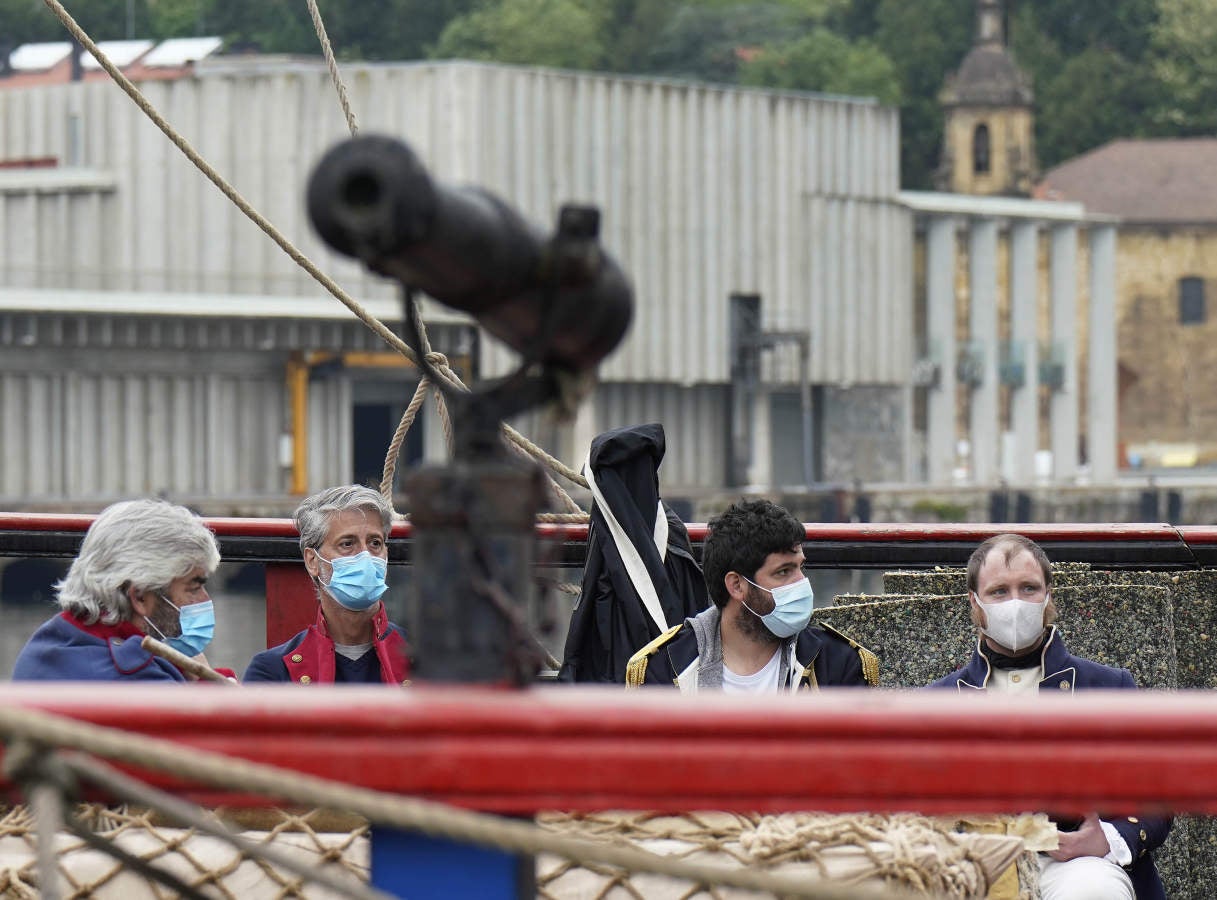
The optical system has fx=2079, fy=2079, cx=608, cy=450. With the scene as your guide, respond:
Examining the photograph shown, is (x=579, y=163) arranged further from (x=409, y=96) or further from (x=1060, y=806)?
(x=1060, y=806)

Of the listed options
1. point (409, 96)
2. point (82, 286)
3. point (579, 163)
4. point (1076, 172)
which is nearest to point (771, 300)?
point (579, 163)

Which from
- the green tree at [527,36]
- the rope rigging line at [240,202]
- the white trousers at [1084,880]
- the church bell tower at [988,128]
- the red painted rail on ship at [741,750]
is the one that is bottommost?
the white trousers at [1084,880]

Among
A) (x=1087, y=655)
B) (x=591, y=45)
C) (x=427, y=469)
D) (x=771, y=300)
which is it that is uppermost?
(x=591, y=45)

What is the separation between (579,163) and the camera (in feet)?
117

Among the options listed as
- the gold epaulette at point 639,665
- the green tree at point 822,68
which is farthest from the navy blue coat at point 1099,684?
the green tree at point 822,68

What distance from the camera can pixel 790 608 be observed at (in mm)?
4094

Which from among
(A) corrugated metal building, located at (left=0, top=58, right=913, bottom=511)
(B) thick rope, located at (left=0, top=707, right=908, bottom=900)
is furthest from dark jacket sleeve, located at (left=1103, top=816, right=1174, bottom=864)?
(A) corrugated metal building, located at (left=0, top=58, right=913, bottom=511)

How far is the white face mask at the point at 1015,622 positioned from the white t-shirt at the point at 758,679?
0.46m

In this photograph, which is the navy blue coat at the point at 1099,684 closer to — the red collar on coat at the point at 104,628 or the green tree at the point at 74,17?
the red collar on coat at the point at 104,628

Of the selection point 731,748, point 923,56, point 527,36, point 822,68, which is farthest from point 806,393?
point 923,56

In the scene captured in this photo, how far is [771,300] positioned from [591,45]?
34975mm

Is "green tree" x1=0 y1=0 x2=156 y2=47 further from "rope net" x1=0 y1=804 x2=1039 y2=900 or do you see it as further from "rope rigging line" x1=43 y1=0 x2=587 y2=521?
"rope net" x1=0 y1=804 x2=1039 y2=900

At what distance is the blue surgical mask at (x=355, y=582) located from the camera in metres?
4.44

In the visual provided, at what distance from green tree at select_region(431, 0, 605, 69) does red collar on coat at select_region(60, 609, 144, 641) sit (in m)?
66.1
